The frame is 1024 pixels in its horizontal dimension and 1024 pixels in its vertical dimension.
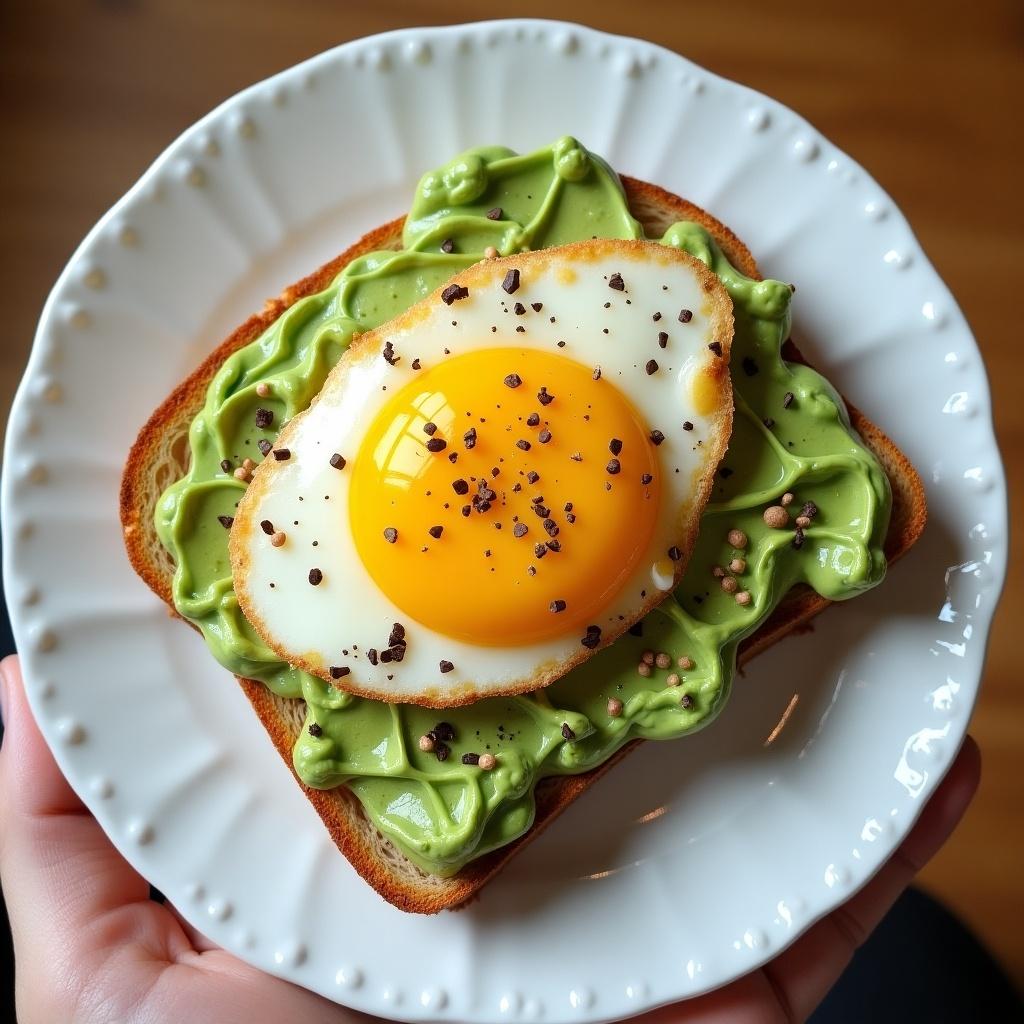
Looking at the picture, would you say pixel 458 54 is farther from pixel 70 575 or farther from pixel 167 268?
pixel 70 575

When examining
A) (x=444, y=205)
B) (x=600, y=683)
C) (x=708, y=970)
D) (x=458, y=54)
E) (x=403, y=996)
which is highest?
(x=458, y=54)

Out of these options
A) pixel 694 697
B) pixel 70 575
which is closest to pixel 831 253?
pixel 694 697

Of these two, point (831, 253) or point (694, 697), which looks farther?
point (831, 253)

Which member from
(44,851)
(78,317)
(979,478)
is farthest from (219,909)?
(979,478)

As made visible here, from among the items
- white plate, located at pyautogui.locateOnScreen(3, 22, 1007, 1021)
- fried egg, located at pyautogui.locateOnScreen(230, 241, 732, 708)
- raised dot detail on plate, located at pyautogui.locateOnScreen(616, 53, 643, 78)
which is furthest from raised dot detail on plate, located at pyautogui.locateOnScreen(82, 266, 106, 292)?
raised dot detail on plate, located at pyautogui.locateOnScreen(616, 53, 643, 78)

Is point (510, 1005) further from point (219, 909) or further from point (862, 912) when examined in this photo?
point (862, 912)

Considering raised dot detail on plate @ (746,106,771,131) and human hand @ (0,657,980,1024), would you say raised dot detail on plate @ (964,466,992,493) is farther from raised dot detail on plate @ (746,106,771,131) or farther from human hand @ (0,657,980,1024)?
raised dot detail on plate @ (746,106,771,131)
